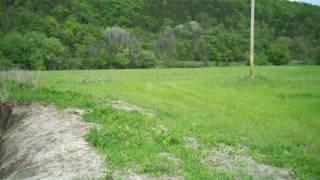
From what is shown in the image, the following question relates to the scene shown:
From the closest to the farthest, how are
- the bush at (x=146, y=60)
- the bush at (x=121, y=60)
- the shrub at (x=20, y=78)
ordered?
the shrub at (x=20, y=78) → the bush at (x=121, y=60) → the bush at (x=146, y=60)

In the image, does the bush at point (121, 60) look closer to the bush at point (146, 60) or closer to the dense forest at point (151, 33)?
the dense forest at point (151, 33)

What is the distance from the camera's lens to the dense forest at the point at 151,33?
247ft

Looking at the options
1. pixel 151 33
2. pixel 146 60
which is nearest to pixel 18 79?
pixel 146 60

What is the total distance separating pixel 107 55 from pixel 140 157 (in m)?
70.5

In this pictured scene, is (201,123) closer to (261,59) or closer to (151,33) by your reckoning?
(261,59)

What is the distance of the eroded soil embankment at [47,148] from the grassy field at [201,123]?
0.44 metres

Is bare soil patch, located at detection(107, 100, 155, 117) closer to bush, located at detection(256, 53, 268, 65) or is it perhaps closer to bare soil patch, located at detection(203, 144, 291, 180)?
bare soil patch, located at detection(203, 144, 291, 180)

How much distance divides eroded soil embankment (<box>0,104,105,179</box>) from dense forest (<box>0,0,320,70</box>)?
170 feet

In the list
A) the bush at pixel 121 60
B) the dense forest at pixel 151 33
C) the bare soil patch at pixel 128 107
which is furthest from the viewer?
the bush at pixel 121 60

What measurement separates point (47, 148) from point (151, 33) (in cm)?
8348

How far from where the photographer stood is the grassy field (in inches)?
439

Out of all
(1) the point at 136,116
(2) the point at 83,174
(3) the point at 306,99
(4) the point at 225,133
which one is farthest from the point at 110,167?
(3) the point at 306,99

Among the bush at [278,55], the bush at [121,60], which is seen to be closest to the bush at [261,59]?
the bush at [278,55]

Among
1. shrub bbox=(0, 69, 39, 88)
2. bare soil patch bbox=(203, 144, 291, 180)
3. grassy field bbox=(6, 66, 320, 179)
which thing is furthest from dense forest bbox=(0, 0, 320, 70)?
bare soil patch bbox=(203, 144, 291, 180)
